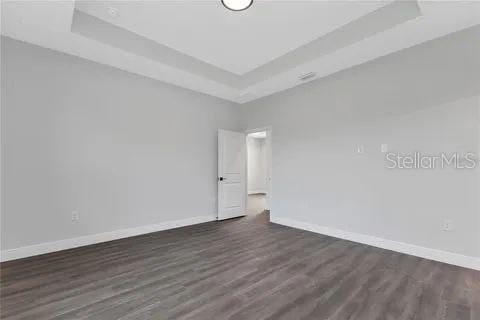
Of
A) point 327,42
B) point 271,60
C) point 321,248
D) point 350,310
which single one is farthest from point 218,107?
point 350,310

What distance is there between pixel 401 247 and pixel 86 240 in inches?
183

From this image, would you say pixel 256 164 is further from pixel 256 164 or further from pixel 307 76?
pixel 307 76

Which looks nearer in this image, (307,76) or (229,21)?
(229,21)

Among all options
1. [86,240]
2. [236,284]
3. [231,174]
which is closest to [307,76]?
[231,174]

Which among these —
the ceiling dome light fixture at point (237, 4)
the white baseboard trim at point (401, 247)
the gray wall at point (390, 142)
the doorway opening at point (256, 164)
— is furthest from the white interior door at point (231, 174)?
the doorway opening at point (256, 164)

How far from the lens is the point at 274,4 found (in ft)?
8.93

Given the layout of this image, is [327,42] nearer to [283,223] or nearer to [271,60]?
[271,60]

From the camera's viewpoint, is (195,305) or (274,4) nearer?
(195,305)

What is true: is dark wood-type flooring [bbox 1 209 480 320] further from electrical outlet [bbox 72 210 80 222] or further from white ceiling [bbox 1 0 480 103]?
white ceiling [bbox 1 0 480 103]

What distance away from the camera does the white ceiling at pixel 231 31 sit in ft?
8.52

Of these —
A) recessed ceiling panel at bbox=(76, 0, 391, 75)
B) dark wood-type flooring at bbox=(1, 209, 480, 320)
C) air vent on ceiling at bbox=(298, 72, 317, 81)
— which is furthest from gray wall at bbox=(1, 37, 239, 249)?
air vent on ceiling at bbox=(298, 72, 317, 81)

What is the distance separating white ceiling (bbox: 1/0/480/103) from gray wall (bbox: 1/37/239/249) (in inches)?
15.0

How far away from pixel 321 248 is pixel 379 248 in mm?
859

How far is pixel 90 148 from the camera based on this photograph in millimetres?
3543
